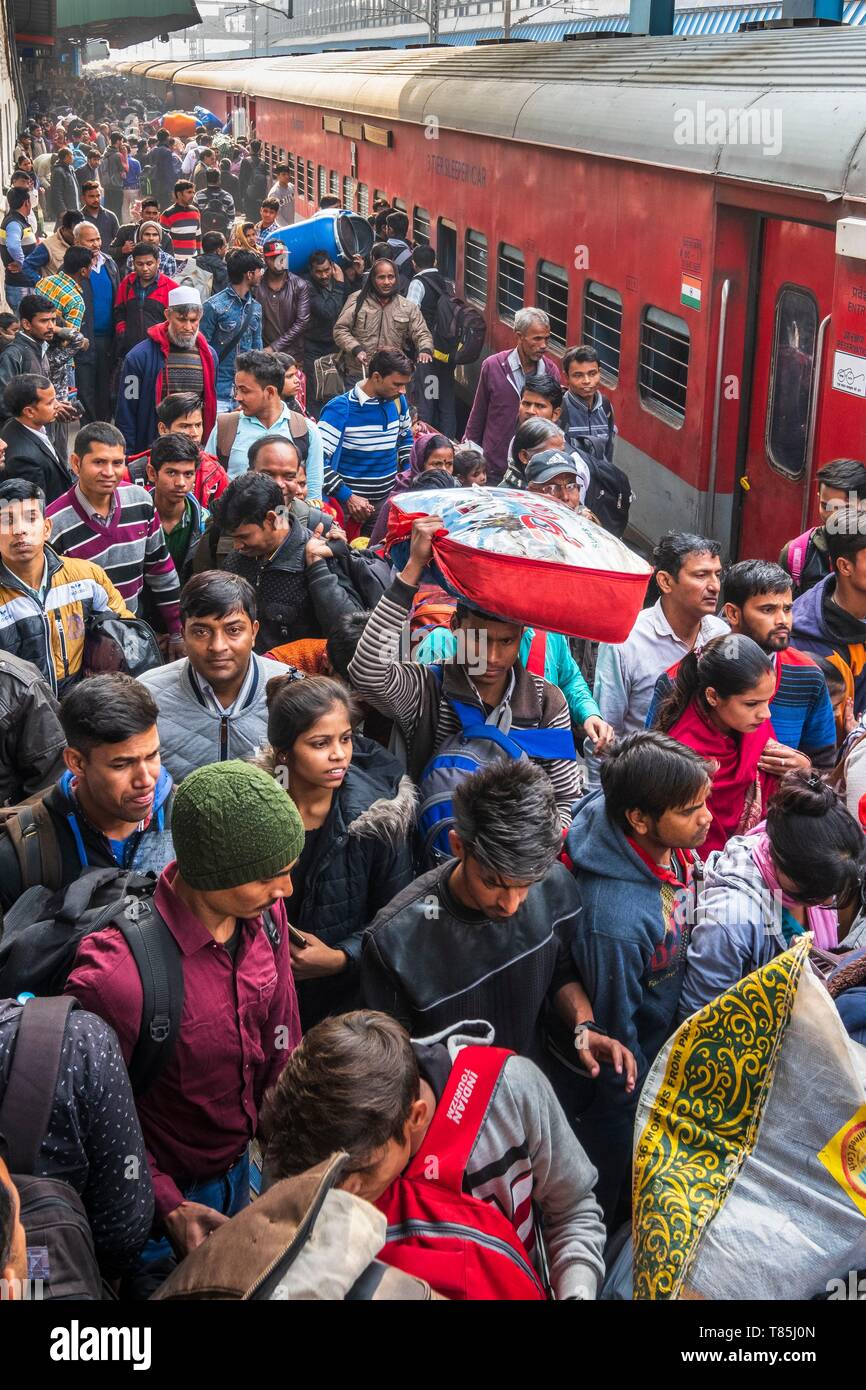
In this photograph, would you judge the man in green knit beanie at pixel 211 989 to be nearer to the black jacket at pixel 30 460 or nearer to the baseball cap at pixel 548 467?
the baseball cap at pixel 548 467

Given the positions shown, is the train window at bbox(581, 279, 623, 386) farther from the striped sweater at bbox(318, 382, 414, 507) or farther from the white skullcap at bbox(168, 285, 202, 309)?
the white skullcap at bbox(168, 285, 202, 309)

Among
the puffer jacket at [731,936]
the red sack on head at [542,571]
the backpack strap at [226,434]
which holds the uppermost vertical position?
the red sack on head at [542,571]

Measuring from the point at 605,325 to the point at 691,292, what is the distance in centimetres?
166

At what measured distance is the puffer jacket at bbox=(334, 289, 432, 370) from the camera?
29.7 ft

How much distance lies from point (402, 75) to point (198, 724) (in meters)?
13.3

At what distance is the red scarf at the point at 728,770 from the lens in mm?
3736

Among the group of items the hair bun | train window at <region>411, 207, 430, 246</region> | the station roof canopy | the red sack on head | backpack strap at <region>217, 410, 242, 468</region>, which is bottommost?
the hair bun

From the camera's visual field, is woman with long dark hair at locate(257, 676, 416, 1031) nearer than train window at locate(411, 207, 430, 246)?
Yes

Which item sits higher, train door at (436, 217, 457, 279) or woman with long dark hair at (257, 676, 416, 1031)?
train door at (436, 217, 457, 279)

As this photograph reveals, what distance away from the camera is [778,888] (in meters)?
3.06

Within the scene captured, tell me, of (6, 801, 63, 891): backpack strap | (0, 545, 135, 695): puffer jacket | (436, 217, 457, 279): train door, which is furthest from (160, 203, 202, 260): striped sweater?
(6, 801, 63, 891): backpack strap

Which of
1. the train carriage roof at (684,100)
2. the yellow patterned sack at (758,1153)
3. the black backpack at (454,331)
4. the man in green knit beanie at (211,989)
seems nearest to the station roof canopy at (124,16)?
the train carriage roof at (684,100)

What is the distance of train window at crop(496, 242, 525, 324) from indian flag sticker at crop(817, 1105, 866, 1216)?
9366 millimetres

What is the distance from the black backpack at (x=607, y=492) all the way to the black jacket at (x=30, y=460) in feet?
7.57
